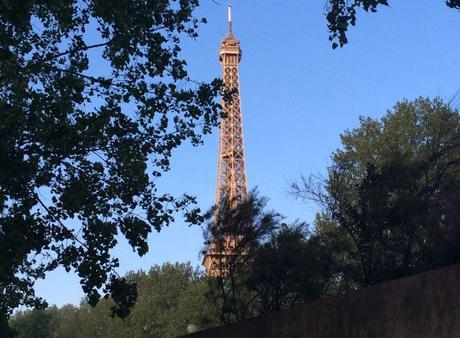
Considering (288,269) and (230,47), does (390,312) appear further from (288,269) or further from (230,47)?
(230,47)

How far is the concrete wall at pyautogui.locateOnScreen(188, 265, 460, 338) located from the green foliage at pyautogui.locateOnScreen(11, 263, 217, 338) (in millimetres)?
28682

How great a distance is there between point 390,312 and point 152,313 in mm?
40314

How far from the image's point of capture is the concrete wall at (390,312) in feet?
24.7

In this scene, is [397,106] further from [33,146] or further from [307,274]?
[33,146]

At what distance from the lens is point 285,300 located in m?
21.2

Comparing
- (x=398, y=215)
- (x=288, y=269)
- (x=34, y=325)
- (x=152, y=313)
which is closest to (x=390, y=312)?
(x=398, y=215)

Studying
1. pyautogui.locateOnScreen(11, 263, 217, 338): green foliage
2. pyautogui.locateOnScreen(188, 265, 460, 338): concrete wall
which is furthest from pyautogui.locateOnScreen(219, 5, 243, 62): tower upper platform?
pyautogui.locateOnScreen(188, 265, 460, 338): concrete wall

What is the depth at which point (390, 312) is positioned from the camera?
8438 millimetres

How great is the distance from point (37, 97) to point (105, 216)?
231 cm

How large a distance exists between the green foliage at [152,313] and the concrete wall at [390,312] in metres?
28.7

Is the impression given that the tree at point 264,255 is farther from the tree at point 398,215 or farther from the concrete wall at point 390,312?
the concrete wall at point 390,312

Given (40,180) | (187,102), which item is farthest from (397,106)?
(40,180)

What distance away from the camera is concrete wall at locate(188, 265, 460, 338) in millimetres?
7516

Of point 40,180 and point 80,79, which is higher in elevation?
point 80,79
